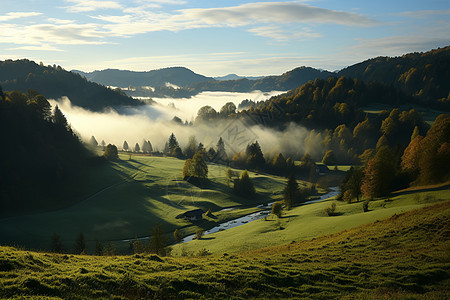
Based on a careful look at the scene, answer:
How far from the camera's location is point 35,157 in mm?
101500

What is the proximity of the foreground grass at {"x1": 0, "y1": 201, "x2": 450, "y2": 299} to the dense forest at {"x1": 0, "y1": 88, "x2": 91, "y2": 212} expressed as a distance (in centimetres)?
7681

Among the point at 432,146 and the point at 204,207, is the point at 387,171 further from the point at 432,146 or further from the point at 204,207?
the point at 204,207

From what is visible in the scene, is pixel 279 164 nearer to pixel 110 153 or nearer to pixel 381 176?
pixel 110 153

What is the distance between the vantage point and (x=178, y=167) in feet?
453

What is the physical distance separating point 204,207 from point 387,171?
53.1 m

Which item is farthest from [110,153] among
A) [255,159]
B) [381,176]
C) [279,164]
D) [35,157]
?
[381,176]

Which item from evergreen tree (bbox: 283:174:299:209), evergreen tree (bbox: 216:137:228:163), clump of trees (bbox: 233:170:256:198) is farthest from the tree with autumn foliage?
evergreen tree (bbox: 216:137:228:163)

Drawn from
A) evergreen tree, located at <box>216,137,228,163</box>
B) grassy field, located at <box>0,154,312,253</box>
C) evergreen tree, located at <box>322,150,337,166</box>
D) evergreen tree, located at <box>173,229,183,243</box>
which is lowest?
evergreen tree, located at <box>173,229,183,243</box>

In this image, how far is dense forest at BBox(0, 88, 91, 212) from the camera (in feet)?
291

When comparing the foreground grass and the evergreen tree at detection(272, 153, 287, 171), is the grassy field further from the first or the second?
the foreground grass

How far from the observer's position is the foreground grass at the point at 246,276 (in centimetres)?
1870

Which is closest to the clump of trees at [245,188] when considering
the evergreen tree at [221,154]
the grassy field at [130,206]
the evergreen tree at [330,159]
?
the grassy field at [130,206]

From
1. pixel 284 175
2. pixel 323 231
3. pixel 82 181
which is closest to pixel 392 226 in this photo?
pixel 323 231

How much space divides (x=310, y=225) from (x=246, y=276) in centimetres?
3549
